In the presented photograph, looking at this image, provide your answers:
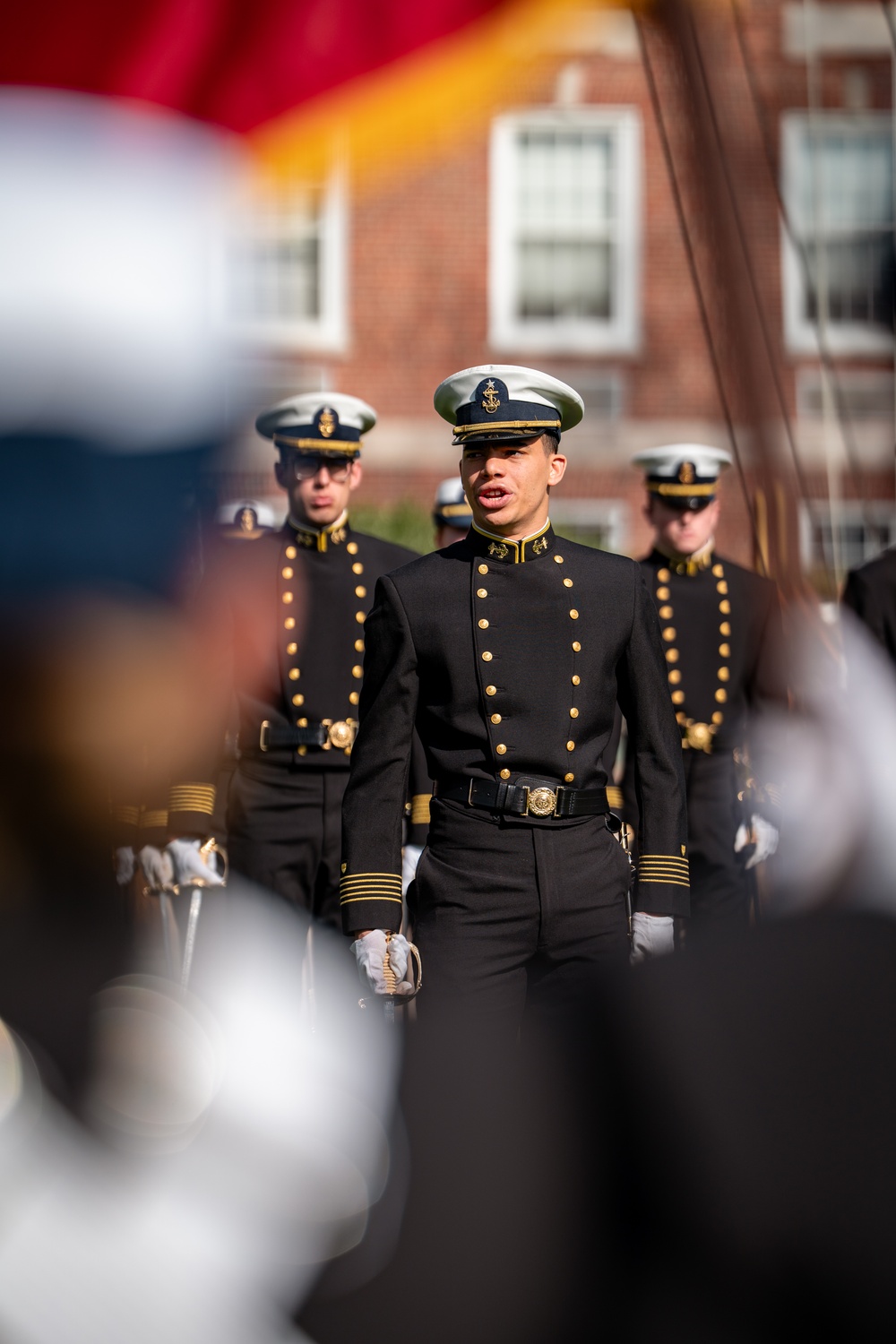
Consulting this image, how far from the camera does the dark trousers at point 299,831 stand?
5145mm

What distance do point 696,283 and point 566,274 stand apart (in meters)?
1.14

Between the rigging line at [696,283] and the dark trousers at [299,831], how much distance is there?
12.6ft

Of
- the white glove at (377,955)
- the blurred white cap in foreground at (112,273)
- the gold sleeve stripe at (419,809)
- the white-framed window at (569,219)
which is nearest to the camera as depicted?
the blurred white cap in foreground at (112,273)

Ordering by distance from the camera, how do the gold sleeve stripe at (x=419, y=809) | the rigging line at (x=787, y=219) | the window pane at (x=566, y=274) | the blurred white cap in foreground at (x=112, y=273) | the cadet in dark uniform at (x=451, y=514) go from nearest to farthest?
the blurred white cap in foreground at (x=112, y=273) → the rigging line at (x=787, y=219) → the window pane at (x=566, y=274) → the gold sleeve stripe at (x=419, y=809) → the cadet in dark uniform at (x=451, y=514)

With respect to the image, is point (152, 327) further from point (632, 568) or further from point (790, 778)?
point (632, 568)

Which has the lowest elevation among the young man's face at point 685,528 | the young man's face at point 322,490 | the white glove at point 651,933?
the white glove at point 651,933

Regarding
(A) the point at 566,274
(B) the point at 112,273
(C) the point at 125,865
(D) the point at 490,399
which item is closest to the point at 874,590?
(D) the point at 490,399

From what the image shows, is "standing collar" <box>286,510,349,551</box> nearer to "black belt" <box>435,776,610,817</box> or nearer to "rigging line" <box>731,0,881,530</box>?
"black belt" <box>435,776,610,817</box>

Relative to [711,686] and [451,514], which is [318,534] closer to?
[711,686]

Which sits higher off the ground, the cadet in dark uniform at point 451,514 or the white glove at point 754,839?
the cadet in dark uniform at point 451,514

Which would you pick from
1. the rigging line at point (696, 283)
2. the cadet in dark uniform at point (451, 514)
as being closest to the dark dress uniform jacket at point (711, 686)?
the cadet in dark uniform at point (451, 514)

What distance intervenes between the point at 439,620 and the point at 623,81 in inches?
73.2

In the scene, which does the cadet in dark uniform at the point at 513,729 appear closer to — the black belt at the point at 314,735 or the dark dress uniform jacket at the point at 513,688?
the dark dress uniform jacket at the point at 513,688

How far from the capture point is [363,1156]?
131 cm
